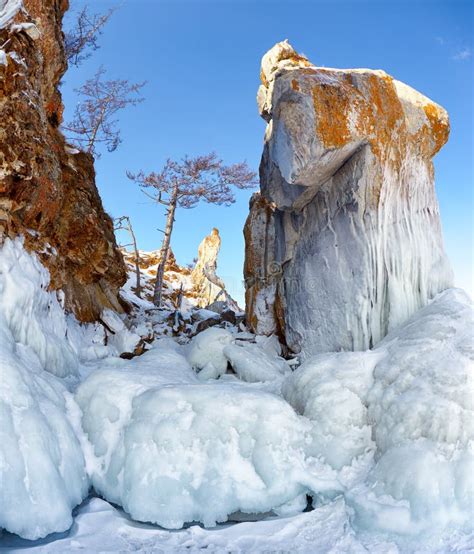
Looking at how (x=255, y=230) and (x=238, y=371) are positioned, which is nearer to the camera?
(x=238, y=371)

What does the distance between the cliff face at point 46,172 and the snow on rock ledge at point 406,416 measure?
3.71 meters

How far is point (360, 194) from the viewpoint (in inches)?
232

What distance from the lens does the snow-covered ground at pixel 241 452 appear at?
2.62m

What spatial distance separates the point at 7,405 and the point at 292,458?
2243mm

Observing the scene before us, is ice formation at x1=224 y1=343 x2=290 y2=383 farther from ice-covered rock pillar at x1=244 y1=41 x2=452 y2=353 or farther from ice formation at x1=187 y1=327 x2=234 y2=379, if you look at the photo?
ice-covered rock pillar at x1=244 y1=41 x2=452 y2=353

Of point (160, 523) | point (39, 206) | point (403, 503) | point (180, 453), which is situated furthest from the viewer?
point (39, 206)

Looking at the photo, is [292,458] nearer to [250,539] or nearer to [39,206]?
[250,539]

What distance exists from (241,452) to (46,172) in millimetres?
4210

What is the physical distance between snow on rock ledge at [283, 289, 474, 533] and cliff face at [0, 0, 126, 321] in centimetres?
371

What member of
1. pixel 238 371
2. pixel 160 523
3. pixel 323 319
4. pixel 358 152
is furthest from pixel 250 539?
pixel 358 152

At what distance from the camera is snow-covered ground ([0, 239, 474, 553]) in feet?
8.59

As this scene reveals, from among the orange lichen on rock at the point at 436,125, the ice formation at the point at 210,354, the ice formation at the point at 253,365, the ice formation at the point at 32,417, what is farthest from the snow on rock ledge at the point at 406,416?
the orange lichen on rock at the point at 436,125

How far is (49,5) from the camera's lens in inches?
232

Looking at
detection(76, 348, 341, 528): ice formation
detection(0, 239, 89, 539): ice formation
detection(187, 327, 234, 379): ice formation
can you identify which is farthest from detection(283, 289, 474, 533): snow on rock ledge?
detection(0, 239, 89, 539): ice formation
